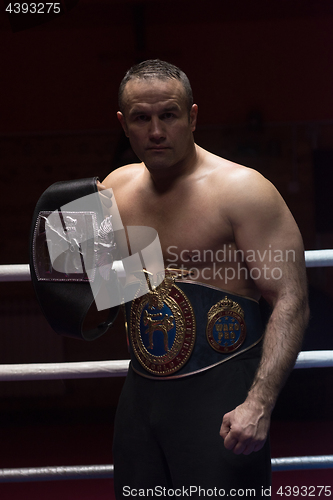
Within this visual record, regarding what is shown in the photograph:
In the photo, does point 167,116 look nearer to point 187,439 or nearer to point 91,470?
point 187,439

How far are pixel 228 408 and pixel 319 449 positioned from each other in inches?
86.3

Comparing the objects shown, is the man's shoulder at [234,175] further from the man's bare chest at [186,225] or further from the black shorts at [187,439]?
the black shorts at [187,439]

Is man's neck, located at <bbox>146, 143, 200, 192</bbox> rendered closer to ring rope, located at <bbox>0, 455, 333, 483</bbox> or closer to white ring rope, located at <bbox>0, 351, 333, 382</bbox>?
white ring rope, located at <bbox>0, 351, 333, 382</bbox>

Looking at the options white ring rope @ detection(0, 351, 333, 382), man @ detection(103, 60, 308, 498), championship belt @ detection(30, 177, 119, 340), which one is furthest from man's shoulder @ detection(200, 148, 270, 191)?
white ring rope @ detection(0, 351, 333, 382)

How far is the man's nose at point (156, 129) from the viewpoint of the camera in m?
0.98

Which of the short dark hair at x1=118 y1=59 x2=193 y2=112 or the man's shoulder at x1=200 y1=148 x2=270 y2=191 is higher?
the short dark hair at x1=118 y1=59 x2=193 y2=112

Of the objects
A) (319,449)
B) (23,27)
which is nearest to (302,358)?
(319,449)

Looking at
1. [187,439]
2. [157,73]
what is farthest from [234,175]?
[187,439]

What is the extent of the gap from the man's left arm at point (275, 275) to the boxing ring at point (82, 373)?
14.7 inches

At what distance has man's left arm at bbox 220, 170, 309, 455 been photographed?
36.1 inches

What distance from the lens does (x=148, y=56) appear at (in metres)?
3.04

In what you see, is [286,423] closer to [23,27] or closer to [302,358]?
[302,358]

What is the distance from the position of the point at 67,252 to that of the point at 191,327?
32 centimetres

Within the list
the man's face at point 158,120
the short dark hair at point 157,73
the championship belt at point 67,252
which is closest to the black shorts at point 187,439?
the championship belt at point 67,252
